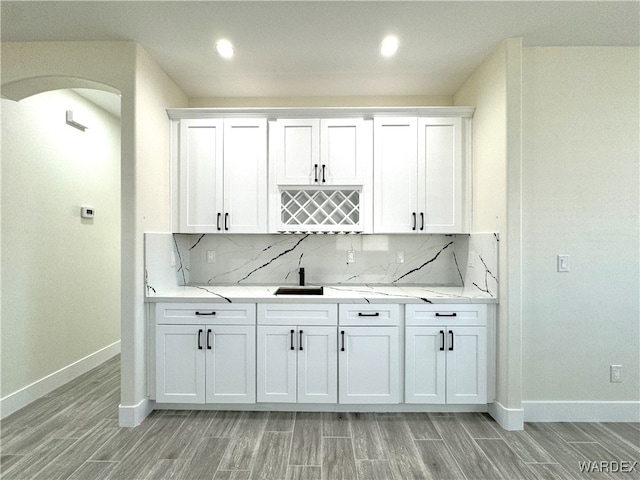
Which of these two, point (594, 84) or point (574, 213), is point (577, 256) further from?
point (594, 84)

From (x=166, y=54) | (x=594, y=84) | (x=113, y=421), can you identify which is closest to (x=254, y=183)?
(x=166, y=54)

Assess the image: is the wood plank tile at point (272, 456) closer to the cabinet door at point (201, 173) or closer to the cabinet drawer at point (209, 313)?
the cabinet drawer at point (209, 313)

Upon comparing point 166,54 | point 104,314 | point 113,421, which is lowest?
point 113,421

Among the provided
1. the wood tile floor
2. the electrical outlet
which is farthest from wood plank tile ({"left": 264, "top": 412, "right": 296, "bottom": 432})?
the electrical outlet

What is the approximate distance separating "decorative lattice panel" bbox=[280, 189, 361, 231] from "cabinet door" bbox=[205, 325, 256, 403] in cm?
100

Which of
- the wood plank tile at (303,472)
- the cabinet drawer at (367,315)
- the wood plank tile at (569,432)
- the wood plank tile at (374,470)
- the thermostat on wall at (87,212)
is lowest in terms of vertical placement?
the wood plank tile at (374,470)

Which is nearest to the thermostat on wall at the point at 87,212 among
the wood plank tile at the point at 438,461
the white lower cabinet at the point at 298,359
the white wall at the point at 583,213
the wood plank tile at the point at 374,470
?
the white lower cabinet at the point at 298,359

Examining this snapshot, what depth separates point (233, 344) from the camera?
2623 mm

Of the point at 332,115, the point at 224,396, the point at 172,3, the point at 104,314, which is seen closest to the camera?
the point at 172,3

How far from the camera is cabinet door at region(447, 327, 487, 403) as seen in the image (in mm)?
2590

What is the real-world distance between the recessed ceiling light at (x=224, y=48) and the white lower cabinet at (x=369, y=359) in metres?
2.15

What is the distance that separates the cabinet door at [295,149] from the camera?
9.78 ft

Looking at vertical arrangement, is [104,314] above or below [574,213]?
below

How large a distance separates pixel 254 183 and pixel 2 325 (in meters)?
2.21
